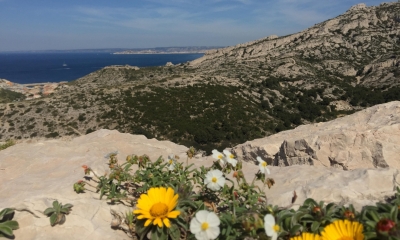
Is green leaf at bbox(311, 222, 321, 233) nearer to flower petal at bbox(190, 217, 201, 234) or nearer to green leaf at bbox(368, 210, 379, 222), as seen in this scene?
green leaf at bbox(368, 210, 379, 222)

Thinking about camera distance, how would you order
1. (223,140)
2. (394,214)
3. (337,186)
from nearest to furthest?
(394,214) < (337,186) < (223,140)

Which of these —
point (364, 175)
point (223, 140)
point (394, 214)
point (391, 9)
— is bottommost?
point (223, 140)

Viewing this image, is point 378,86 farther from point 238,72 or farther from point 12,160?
point 12,160

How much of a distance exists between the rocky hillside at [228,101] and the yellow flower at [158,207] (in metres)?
26.3

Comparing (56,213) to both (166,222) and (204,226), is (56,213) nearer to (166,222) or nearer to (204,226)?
(166,222)

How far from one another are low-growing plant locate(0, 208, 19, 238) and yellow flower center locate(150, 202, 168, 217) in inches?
55.9

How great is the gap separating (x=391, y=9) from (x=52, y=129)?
103 metres

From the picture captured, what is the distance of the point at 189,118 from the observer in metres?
37.5

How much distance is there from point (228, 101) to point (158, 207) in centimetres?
4029

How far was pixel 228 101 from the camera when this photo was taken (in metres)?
42.6

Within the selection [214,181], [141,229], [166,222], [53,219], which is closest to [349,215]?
[214,181]

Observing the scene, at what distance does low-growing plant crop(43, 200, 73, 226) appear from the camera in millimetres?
3096

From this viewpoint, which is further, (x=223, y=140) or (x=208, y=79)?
(x=208, y=79)

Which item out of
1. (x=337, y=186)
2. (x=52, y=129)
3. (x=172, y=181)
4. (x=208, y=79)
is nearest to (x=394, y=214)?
(x=337, y=186)
